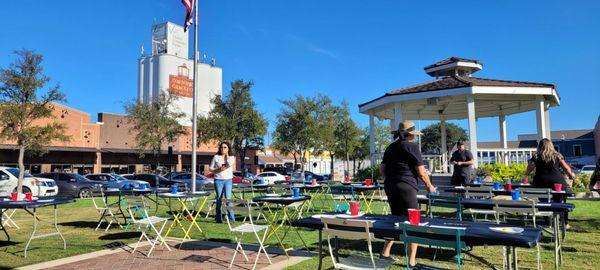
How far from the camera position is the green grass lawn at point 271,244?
17.5 ft

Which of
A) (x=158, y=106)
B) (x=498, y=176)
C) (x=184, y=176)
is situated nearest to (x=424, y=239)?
(x=498, y=176)

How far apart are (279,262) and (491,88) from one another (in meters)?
12.5

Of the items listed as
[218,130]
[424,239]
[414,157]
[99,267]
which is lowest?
[99,267]

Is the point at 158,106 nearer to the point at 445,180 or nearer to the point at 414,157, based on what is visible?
the point at 445,180

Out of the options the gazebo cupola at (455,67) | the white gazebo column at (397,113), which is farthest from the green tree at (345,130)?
the white gazebo column at (397,113)

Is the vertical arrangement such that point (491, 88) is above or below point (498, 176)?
above

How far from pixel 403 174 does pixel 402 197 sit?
258 mm

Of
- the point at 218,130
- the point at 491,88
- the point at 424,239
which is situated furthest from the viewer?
the point at 218,130

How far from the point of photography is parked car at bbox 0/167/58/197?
1656 cm

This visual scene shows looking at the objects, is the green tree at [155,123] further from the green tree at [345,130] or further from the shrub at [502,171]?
the shrub at [502,171]

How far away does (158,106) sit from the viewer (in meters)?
31.5

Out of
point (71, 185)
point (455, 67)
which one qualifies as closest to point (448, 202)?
point (455, 67)

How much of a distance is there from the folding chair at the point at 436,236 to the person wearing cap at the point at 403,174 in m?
1.40

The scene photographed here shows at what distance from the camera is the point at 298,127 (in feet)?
105
